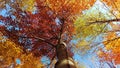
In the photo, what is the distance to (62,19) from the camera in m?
13.6

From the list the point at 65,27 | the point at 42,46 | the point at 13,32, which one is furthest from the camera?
the point at 65,27

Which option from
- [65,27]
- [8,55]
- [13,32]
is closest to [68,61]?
[8,55]

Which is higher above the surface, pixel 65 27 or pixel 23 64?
pixel 65 27

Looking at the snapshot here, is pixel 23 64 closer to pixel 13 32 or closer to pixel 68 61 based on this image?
pixel 13 32

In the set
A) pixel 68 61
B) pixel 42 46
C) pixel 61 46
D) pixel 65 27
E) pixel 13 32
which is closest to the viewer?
pixel 68 61

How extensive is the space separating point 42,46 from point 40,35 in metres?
0.65

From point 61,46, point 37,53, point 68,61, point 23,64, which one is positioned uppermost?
point 37,53

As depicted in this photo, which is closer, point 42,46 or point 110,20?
point 110,20

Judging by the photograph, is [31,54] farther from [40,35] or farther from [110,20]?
[110,20]

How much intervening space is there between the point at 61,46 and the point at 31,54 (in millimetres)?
3691

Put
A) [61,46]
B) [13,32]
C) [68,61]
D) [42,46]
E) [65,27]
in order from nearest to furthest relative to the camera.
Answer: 1. [68,61]
2. [61,46]
3. [13,32]
4. [42,46]
5. [65,27]

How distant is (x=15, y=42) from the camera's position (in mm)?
12070

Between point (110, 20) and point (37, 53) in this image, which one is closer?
point (110, 20)

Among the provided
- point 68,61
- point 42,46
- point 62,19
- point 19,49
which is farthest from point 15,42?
point 68,61
